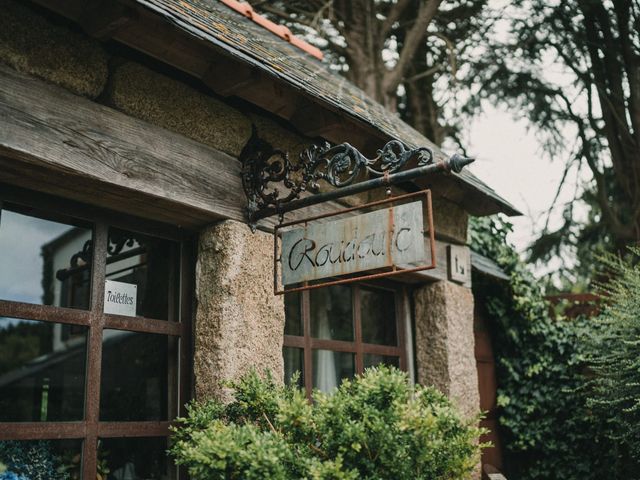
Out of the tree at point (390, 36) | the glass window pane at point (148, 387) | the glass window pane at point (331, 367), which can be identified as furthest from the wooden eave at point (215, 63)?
the tree at point (390, 36)

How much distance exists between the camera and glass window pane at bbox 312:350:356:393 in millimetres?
4262

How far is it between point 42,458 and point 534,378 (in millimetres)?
4298

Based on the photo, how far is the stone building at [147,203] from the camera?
8.32ft

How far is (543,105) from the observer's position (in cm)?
826

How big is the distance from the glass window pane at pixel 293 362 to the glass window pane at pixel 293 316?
111 millimetres

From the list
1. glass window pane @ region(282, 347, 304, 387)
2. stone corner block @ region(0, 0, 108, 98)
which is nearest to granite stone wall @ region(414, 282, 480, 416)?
glass window pane @ region(282, 347, 304, 387)

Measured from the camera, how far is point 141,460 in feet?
9.93

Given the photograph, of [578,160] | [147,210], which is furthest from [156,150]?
[578,160]

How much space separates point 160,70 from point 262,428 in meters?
1.66

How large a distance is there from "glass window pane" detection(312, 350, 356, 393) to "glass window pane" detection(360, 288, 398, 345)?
0.61 feet

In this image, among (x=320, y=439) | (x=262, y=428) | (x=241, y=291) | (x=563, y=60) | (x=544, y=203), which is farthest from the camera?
(x=544, y=203)

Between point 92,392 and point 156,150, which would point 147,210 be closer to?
point 156,150

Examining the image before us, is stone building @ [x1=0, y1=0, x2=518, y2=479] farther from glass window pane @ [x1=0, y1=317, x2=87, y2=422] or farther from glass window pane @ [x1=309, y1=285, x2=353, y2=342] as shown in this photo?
glass window pane @ [x1=0, y1=317, x2=87, y2=422]

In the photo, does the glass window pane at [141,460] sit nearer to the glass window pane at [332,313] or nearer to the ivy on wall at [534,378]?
the glass window pane at [332,313]
